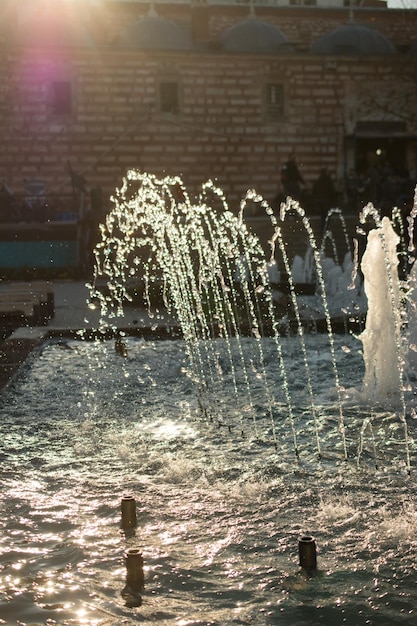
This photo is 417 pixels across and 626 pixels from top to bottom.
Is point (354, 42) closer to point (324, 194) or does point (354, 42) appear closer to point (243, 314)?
point (324, 194)

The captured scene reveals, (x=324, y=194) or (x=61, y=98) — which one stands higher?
(x=61, y=98)

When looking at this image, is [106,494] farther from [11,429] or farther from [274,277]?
[274,277]

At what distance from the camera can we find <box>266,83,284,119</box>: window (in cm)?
3247

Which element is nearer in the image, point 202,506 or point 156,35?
point 202,506

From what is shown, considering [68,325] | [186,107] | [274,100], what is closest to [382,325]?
[68,325]

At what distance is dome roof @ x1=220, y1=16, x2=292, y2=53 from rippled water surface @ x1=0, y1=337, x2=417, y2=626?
86.6 feet

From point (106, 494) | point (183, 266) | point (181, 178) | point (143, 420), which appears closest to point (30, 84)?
point (181, 178)

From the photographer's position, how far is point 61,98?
31.0 m

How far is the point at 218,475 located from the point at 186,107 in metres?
27.0

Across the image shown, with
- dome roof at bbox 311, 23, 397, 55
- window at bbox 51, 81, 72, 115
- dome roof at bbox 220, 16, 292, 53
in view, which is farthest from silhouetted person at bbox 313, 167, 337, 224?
window at bbox 51, 81, 72, 115

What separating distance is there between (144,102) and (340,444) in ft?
85.3

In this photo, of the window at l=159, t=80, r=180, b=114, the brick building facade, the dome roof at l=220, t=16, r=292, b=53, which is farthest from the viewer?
the dome roof at l=220, t=16, r=292, b=53

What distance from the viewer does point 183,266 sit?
18375mm

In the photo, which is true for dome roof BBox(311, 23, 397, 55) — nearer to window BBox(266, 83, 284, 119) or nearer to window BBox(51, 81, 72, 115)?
window BBox(266, 83, 284, 119)
